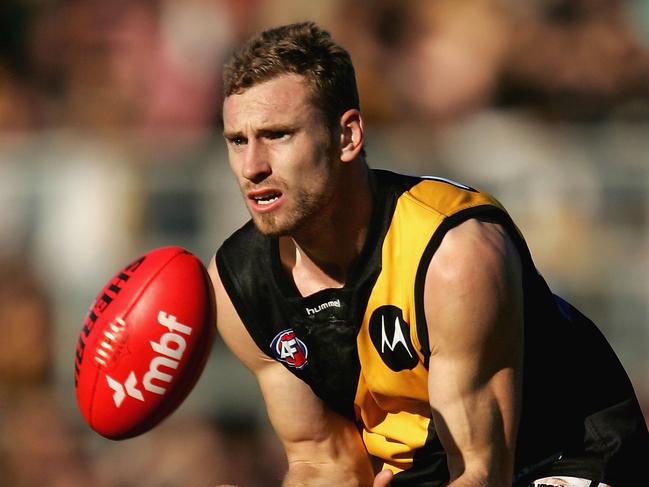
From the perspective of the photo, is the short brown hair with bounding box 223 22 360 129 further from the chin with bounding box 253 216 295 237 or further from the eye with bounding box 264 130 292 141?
the chin with bounding box 253 216 295 237

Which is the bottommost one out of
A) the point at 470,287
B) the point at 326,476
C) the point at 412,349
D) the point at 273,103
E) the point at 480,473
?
the point at 326,476

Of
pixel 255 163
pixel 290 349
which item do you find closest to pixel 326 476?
pixel 290 349

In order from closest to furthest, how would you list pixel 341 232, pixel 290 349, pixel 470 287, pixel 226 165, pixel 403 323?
1. pixel 470 287
2. pixel 403 323
3. pixel 341 232
4. pixel 290 349
5. pixel 226 165

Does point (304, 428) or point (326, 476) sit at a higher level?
point (304, 428)

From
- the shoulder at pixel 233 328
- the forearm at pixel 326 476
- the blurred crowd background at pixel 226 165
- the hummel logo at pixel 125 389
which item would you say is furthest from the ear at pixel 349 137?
the blurred crowd background at pixel 226 165

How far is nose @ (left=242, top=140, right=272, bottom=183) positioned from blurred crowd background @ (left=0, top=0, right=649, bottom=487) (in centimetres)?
279

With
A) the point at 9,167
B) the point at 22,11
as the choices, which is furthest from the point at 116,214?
the point at 22,11

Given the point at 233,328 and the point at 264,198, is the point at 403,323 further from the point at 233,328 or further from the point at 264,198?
the point at 233,328

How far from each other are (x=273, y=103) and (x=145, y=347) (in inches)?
35.1

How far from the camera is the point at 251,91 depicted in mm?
4121

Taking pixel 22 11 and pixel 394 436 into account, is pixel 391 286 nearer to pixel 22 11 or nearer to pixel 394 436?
pixel 394 436

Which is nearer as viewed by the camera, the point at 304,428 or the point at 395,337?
the point at 395,337

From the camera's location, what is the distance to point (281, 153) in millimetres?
4086

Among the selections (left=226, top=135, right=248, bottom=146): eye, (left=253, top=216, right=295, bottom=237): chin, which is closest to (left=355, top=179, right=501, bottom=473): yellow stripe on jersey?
(left=253, top=216, right=295, bottom=237): chin
